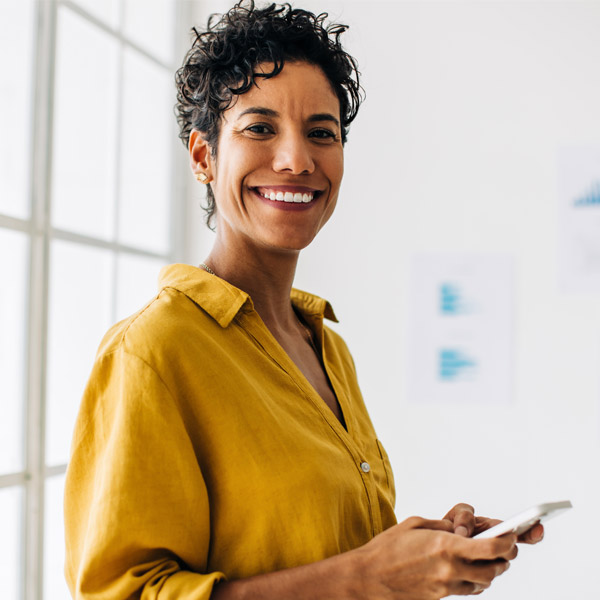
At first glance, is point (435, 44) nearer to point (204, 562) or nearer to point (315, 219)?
point (315, 219)

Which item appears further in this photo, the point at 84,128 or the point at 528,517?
the point at 84,128

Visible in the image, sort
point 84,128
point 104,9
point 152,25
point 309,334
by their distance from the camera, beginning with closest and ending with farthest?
point 309,334
point 84,128
point 104,9
point 152,25

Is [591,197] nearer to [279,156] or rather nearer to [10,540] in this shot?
[279,156]

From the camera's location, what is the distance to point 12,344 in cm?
159

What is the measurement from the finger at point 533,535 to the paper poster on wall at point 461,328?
1.52 metres

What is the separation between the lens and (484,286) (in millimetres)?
2383

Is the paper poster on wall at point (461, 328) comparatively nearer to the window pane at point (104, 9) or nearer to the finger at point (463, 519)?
the window pane at point (104, 9)

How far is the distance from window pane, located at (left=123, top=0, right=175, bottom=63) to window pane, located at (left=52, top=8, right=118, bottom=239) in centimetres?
18

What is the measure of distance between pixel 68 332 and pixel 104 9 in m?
0.95

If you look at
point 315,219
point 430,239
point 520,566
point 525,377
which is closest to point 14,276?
point 315,219

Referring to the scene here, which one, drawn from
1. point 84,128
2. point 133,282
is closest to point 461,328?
point 133,282

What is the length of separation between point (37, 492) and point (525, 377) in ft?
5.09

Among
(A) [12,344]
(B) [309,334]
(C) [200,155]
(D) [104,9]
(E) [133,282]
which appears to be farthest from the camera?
(E) [133,282]

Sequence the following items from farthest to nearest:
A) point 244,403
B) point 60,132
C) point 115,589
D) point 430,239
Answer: point 430,239 < point 60,132 < point 244,403 < point 115,589
